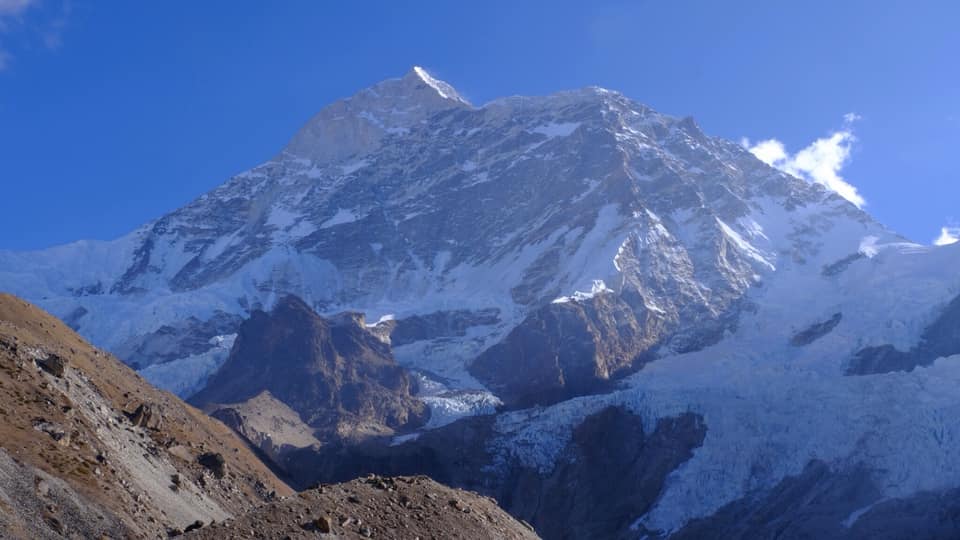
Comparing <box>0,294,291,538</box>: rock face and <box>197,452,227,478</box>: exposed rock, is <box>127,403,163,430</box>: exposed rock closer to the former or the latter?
<box>0,294,291,538</box>: rock face

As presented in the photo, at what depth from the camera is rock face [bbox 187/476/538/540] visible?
52656mm

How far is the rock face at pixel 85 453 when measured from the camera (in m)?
61.6

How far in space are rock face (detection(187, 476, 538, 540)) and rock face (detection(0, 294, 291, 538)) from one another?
32.6 ft

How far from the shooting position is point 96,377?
329ft

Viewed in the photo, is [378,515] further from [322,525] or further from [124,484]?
[124,484]

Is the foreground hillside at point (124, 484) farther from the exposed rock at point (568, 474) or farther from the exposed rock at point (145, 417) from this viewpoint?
the exposed rock at point (568, 474)

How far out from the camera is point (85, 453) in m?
71.8

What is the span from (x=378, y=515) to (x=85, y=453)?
21496 millimetres

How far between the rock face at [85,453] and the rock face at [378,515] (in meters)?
9.93

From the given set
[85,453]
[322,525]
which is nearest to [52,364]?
[85,453]

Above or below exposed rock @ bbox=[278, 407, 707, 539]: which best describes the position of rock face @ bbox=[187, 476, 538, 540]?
below

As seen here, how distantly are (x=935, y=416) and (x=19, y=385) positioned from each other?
426 feet

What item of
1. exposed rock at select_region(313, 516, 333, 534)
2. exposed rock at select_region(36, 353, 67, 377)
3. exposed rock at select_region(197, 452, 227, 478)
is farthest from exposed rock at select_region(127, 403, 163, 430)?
exposed rock at select_region(313, 516, 333, 534)

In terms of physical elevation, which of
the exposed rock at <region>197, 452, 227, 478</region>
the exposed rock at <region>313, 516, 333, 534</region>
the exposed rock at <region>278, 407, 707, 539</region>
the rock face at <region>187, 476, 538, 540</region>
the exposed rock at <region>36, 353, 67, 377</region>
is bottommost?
the exposed rock at <region>313, 516, 333, 534</region>
